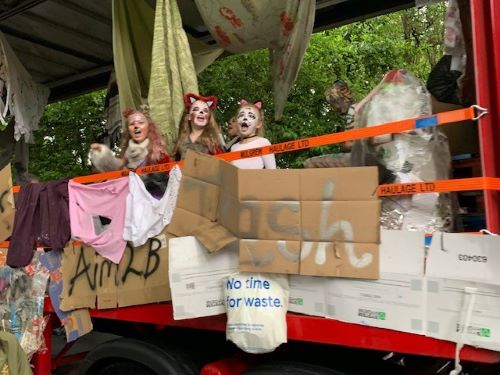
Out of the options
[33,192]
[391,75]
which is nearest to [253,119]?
[391,75]

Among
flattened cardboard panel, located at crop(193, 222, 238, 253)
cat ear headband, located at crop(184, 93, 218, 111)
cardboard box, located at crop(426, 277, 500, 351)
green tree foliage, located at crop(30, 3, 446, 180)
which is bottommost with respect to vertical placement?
cardboard box, located at crop(426, 277, 500, 351)

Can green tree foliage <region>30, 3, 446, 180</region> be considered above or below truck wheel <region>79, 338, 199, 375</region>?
above

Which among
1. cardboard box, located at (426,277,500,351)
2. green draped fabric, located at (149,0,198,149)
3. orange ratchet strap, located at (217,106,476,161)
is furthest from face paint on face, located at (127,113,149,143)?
cardboard box, located at (426,277,500,351)

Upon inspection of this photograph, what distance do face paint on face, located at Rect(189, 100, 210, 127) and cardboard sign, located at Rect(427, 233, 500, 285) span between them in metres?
2.33

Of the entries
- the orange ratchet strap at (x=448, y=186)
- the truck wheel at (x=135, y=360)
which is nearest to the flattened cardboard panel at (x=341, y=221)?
the orange ratchet strap at (x=448, y=186)

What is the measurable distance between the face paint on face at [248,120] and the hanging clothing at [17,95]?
362 centimetres

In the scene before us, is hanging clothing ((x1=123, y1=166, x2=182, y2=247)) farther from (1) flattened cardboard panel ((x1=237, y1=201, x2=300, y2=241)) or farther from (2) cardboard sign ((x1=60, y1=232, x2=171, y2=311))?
(1) flattened cardboard panel ((x1=237, y1=201, x2=300, y2=241))

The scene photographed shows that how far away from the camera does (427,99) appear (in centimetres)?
255

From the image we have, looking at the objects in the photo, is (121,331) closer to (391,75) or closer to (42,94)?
(391,75)

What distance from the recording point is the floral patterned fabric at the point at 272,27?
446cm

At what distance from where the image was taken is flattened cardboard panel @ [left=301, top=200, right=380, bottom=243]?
2.13m

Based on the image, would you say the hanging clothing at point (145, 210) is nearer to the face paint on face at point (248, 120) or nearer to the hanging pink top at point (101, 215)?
the hanging pink top at point (101, 215)

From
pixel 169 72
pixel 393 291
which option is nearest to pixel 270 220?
pixel 393 291

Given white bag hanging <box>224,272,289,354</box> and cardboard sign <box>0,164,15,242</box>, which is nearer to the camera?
white bag hanging <box>224,272,289,354</box>
